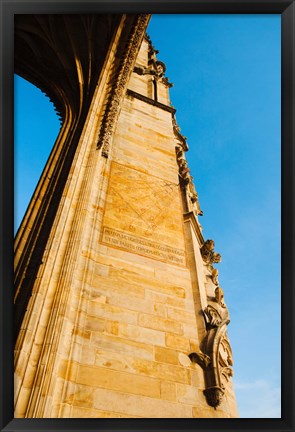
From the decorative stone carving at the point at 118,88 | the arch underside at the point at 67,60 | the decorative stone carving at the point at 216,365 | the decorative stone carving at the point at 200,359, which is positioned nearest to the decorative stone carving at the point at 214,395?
the decorative stone carving at the point at 216,365

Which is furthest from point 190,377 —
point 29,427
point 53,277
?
point 29,427

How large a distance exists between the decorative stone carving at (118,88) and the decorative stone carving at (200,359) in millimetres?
3703

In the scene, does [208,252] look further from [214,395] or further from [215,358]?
[214,395]

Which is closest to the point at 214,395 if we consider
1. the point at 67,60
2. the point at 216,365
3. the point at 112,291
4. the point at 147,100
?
the point at 216,365

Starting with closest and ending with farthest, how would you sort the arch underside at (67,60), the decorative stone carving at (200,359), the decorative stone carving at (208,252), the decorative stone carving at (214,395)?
the decorative stone carving at (214,395), the decorative stone carving at (200,359), the decorative stone carving at (208,252), the arch underside at (67,60)

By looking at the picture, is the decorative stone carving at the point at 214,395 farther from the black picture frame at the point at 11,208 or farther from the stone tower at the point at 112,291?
the black picture frame at the point at 11,208

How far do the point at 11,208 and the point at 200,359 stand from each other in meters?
3.29

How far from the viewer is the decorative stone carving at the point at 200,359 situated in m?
5.41

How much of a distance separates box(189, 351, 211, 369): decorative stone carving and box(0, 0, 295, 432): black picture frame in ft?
6.60

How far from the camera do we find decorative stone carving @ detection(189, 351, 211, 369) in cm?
541

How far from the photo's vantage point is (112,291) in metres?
5.52

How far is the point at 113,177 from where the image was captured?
287 inches

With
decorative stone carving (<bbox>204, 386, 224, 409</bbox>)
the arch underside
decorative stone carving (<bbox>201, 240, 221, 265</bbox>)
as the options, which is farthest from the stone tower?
the arch underside

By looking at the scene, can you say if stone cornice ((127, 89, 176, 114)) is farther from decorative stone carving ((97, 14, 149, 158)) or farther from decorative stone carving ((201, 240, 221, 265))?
decorative stone carving ((201, 240, 221, 265))
